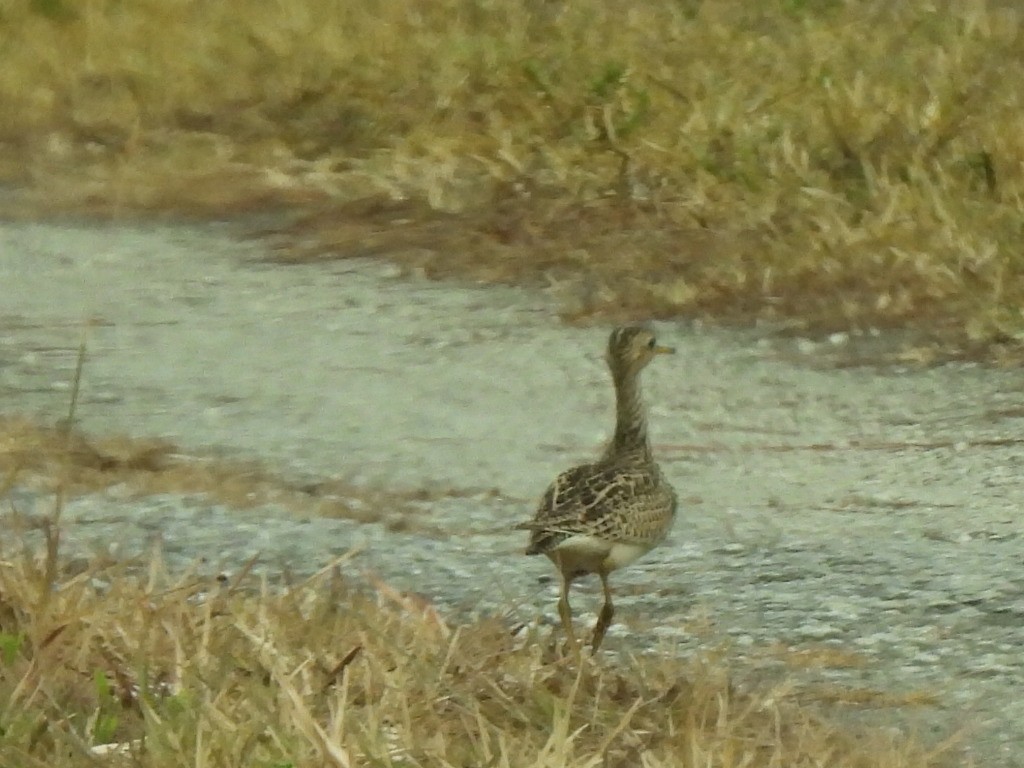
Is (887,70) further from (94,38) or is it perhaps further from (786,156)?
(94,38)

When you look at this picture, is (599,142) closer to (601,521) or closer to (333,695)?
(601,521)

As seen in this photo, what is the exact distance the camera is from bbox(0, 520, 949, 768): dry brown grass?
11.0 feet

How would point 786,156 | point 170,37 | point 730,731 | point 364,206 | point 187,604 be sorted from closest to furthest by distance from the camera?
point 730,731, point 187,604, point 786,156, point 364,206, point 170,37

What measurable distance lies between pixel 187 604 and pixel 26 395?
3349 millimetres

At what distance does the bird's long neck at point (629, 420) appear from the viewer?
536cm

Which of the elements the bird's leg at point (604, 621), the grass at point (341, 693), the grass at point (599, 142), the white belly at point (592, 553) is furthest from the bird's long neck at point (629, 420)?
the grass at point (599, 142)

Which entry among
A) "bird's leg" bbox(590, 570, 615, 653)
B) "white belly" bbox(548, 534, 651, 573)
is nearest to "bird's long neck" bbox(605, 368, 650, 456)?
"white belly" bbox(548, 534, 651, 573)

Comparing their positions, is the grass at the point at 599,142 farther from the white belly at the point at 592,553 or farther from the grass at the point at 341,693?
the grass at the point at 341,693

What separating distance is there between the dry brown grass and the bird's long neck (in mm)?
1159

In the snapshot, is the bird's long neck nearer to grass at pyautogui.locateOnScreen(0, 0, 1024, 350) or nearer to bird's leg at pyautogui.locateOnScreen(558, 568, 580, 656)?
Result: bird's leg at pyautogui.locateOnScreen(558, 568, 580, 656)

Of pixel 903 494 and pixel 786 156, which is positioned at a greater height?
pixel 786 156

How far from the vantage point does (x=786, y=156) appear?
946 centimetres

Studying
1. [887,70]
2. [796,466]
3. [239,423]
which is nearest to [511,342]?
[239,423]

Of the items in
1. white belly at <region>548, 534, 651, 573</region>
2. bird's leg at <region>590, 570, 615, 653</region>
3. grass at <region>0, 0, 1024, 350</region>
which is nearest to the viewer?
bird's leg at <region>590, 570, 615, 653</region>
